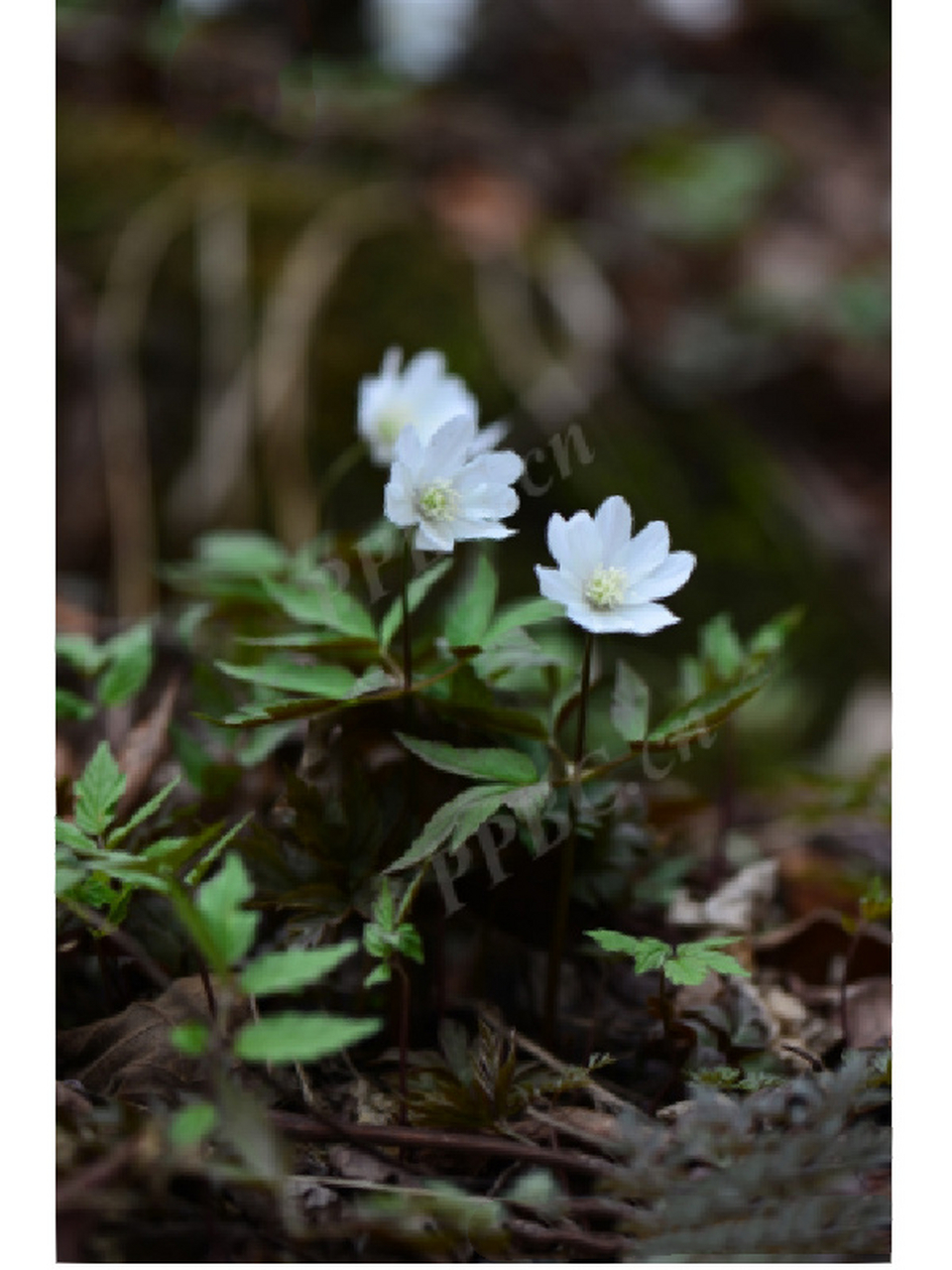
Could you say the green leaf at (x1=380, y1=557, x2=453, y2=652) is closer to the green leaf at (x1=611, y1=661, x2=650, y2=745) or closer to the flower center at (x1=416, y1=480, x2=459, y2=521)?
the flower center at (x1=416, y1=480, x2=459, y2=521)

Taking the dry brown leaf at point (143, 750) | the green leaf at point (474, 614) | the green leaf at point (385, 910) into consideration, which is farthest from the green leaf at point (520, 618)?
Result: the dry brown leaf at point (143, 750)

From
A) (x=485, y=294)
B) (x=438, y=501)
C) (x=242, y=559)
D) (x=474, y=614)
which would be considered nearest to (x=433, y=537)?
(x=438, y=501)

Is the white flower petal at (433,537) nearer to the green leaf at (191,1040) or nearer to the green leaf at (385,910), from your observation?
the green leaf at (385,910)

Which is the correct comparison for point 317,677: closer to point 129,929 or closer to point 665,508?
point 129,929

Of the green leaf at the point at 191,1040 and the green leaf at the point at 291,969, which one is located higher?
the green leaf at the point at 291,969

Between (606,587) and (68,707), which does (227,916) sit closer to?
(606,587)

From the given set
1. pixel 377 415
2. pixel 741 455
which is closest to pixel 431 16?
pixel 741 455

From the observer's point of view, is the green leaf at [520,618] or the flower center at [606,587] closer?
the flower center at [606,587]
